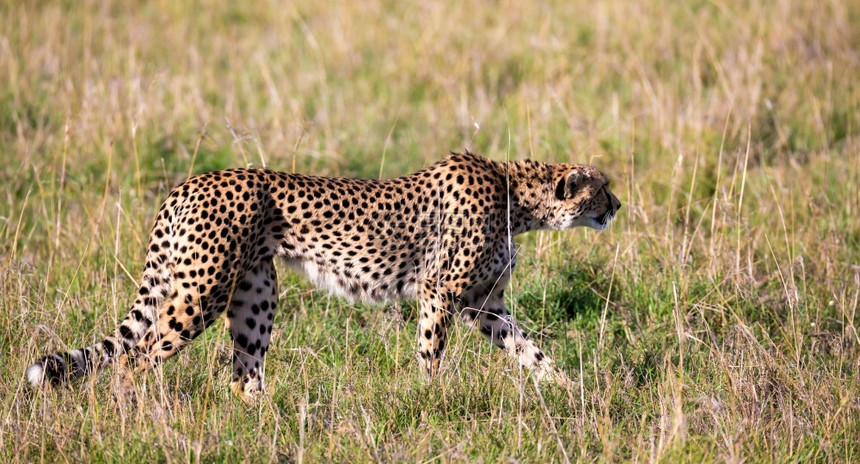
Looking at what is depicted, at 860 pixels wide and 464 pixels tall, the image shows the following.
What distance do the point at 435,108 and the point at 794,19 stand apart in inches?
114

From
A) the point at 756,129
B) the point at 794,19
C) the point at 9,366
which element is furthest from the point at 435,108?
the point at 9,366

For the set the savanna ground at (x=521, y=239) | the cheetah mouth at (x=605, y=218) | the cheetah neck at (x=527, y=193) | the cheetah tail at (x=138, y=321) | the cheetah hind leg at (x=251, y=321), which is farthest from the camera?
the cheetah mouth at (x=605, y=218)

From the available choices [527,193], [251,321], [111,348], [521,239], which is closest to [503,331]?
[527,193]

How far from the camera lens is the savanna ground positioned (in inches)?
149

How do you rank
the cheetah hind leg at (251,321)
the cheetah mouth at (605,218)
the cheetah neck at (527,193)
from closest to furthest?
the cheetah hind leg at (251,321), the cheetah neck at (527,193), the cheetah mouth at (605,218)

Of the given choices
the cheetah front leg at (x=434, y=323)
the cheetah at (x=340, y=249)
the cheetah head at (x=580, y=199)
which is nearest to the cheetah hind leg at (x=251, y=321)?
the cheetah at (x=340, y=249)

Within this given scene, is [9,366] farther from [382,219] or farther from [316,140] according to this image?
[316,140]

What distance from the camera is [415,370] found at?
4367mm

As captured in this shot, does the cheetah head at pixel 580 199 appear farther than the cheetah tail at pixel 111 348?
→ Yes

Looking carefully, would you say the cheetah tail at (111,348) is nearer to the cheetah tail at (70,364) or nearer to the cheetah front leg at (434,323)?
the cheetah tail at (70,364)

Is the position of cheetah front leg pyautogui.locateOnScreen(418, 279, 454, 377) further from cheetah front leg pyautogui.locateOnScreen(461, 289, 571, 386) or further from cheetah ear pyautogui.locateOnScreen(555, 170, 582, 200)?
cheetah ear pyautogui.locateOnScreen(555, 170, 582, 200)

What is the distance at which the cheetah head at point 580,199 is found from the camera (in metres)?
4.86

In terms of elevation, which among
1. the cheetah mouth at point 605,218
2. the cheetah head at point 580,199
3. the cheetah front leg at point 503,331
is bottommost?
the cheetah front leg at point 503,331

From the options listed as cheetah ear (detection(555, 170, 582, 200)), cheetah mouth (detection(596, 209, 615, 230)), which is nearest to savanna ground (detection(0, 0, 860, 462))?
cheetah mouth (detection(596, 209, 615, 230))
